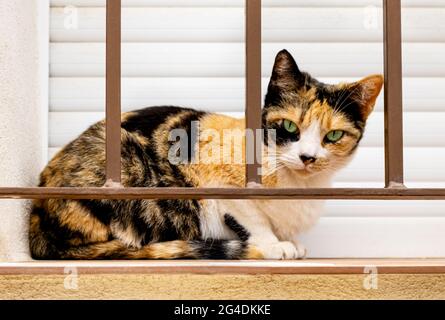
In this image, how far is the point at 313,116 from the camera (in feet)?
7.86

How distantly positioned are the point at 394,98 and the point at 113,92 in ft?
2.46

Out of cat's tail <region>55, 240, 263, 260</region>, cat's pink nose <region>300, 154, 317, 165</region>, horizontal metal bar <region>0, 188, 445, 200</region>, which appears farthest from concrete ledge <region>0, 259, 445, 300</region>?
cat's pink nose <region>300, 154, 317, 165</region>

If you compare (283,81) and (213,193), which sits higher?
(283,81)

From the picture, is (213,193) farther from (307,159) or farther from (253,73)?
(307,159)

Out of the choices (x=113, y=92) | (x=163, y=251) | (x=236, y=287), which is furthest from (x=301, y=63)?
(x=236, y=287)

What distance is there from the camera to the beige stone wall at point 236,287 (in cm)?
162

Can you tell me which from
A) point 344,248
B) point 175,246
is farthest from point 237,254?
point 344,248

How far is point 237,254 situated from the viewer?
220 centimetres

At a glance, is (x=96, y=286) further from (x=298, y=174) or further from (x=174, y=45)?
(x=174, y=45)

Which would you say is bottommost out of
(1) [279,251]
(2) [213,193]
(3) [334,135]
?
(1) [279,251]

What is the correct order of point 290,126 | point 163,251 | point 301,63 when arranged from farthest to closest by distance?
point 301,63 < point 290,126 < point 163,251

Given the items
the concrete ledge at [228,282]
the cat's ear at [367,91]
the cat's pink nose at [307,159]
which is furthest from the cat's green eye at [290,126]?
the concrete ledge at [228,282]

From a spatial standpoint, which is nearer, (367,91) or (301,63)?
(367,91)

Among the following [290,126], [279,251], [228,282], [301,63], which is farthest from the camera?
[301,63]
